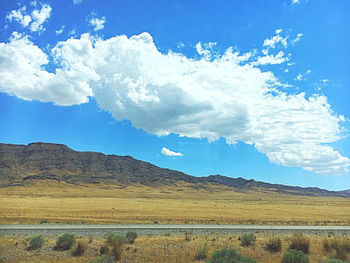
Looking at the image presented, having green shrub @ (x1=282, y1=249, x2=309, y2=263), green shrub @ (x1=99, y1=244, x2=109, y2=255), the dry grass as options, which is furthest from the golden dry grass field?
green shrub @ (x1=282, y1=249, x2=309, y2=263)

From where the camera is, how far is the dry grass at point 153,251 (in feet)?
45.5

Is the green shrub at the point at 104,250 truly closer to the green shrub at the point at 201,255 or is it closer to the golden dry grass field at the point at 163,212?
the green shrub at the point at 201,255

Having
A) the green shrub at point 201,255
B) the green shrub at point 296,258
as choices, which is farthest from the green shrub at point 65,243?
the green shrub at point 296,258

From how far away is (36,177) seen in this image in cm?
18112

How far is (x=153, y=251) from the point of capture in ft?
49.8

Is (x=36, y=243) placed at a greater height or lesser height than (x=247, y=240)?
lesser

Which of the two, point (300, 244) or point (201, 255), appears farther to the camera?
point (300, 244)

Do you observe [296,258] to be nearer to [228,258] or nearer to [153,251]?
[228,258]

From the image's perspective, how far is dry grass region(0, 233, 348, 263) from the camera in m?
13.9

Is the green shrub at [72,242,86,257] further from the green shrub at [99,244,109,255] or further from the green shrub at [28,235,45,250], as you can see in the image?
the green shrub at [28,235,45,250]

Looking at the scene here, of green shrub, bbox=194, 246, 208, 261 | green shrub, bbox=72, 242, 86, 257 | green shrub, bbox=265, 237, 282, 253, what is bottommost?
green shrub, bbox=72, 242, 86, 257

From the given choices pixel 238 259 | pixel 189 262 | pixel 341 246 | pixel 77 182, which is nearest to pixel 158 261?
pixel 189 262

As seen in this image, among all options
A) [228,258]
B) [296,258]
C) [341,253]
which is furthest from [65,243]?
[341,253]

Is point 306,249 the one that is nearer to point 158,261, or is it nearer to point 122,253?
point 158,261
